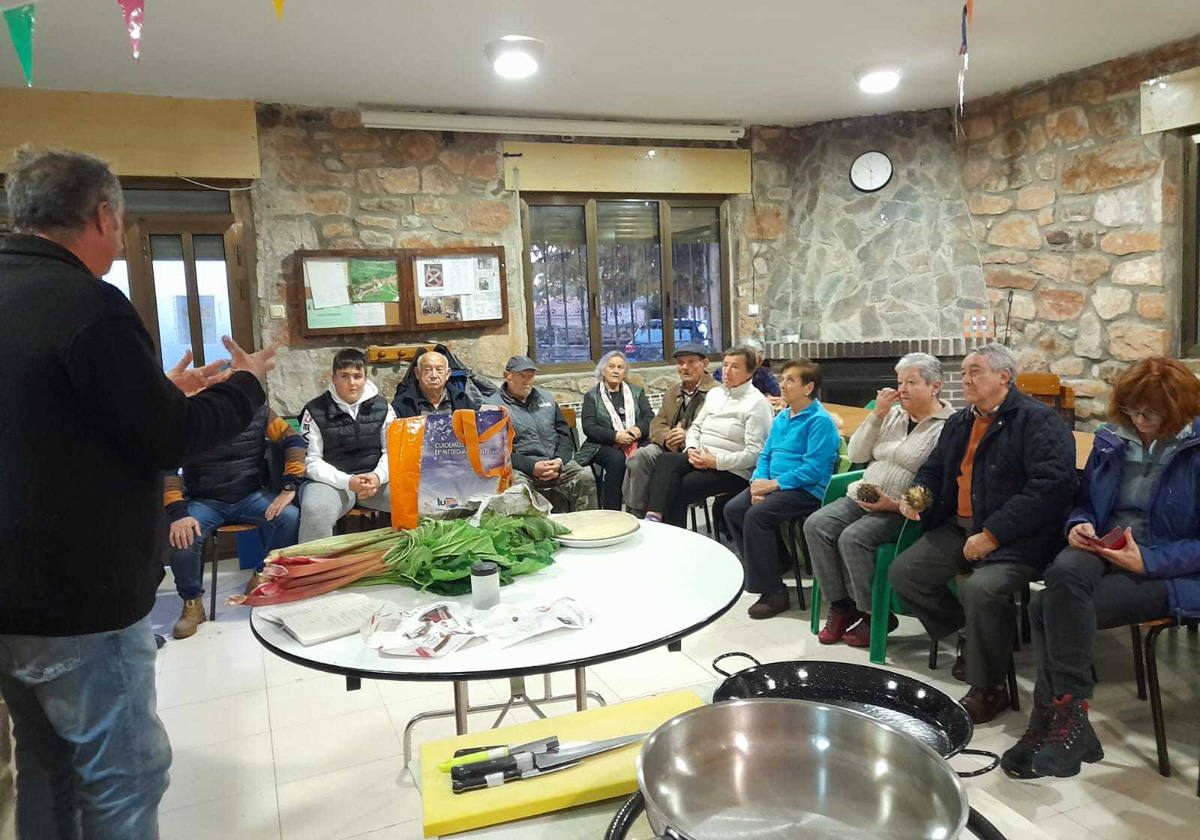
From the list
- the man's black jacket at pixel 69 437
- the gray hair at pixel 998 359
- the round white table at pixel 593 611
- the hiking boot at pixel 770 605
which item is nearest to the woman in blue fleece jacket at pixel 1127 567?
the gray hair at pixel 998 359

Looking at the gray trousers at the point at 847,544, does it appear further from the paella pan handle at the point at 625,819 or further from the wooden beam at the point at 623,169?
the wooden beam at the point at 623,169

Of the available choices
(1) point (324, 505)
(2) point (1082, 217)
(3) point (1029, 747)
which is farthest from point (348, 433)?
(2) point (1082, 217)

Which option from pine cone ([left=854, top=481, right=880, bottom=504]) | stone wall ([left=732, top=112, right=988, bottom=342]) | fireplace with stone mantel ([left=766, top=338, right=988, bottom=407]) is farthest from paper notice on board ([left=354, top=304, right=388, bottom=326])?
pine cone ([left=854, top=481, right=880, bottom=504])

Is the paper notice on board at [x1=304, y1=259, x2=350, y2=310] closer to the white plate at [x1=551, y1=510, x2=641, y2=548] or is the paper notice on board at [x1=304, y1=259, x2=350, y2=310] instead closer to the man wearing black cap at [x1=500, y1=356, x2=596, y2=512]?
the man wearing black cap at [x1=500, y1=356, x2=596, y2=512]

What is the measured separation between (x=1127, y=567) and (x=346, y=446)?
3.17 m

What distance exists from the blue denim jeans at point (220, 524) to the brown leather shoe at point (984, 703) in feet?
9.34

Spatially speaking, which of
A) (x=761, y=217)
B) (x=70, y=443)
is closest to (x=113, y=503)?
(x=70, y=443)

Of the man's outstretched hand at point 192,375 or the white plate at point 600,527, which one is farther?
the white plate at point 600,527

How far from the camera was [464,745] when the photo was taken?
3.57 ft

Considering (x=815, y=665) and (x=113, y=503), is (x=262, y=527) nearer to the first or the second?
(x=113, y=503)

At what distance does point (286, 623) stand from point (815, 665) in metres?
0.99

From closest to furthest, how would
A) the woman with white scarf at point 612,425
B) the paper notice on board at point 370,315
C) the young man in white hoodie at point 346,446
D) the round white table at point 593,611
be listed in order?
the round white table at point 593,611
the young man in white hoodie at point 346,446
the woman with white scarf at point 612,425
the paper notice on board at point 370,315

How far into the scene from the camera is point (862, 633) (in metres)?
3.04

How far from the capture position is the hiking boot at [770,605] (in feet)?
11.1
